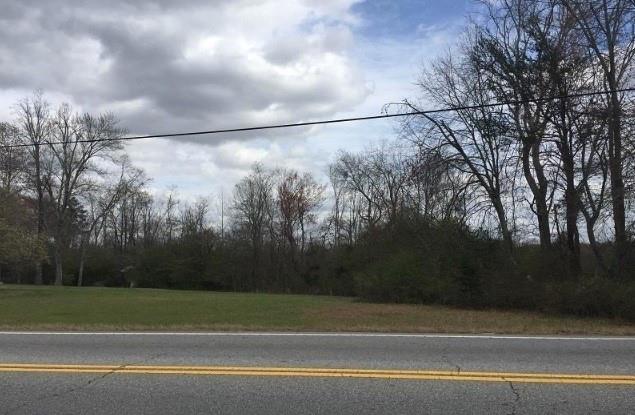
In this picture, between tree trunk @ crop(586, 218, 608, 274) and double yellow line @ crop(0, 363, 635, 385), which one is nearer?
double yellow line @ crop(0, 363, 635, 385)

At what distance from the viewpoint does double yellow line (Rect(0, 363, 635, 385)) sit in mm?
7191

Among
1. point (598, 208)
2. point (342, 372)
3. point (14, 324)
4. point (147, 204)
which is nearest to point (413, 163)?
point (598, 208)

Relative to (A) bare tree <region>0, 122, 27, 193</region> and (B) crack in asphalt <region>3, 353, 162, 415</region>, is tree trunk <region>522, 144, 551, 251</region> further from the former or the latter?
(A) bare tree <region>0, 122, 27, 193</region>

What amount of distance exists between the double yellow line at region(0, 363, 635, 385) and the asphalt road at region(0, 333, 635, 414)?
0.01 metres

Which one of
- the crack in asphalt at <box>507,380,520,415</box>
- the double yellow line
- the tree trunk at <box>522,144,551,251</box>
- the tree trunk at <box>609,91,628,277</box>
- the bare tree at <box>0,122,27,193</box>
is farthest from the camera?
the bare tree at <box>0,122,27,193</box>

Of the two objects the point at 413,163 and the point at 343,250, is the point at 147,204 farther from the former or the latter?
the point at 413,163

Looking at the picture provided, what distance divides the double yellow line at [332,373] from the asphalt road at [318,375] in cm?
1

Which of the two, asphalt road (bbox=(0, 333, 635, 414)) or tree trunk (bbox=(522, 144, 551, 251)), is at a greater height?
tree trunk (bbox=(522, 144, 551, 251))

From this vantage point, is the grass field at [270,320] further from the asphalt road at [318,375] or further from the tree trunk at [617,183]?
the tree trunk at [617,183]

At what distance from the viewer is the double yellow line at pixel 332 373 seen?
7.19 m

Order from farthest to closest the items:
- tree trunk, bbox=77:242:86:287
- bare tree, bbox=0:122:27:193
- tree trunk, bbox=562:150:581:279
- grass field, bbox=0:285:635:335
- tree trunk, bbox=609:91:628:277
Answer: tree trunk, bbox=77:242:86:287 → bare tree, bbox=0:122:27:193 → tree trunk, bbox=562:150:581:279 → tree trunk, bbox=609:91:628:277 → grass field, bbox=0:285:635:335

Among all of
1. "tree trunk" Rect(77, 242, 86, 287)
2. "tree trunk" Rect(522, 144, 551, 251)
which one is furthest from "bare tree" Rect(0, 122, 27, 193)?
"tree trunk" Rect(522, 144, 551, 251)

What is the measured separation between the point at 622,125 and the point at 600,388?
15703mm

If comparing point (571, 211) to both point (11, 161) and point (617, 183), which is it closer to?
point (617, 183)
